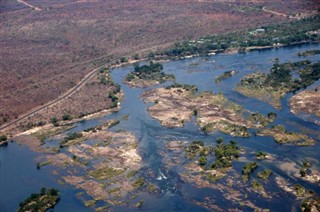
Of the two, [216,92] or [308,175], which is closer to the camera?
[308,175]

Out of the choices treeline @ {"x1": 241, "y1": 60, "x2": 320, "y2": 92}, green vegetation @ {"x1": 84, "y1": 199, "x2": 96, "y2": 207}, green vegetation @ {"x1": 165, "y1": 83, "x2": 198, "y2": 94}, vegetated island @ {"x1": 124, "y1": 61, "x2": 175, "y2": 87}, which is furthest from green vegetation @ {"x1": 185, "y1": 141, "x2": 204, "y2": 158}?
vegetated island @ {"x1": 124, "y1": 61, "x2": 175, "y2": 87}

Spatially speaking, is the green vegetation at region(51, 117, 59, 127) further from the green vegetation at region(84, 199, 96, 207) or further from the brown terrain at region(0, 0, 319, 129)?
the green vegetation at region(84, 199, 96, 207)

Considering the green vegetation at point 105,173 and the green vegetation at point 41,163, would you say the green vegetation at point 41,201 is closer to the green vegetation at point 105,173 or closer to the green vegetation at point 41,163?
the green vegetation at point 105,173

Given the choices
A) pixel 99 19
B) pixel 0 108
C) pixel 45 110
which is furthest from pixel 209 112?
pixel 99 19

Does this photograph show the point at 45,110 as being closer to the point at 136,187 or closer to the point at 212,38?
the point at 136,187

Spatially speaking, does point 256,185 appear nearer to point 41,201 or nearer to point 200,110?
point 200,110

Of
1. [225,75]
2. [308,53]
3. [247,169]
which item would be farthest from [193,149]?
[308,53]

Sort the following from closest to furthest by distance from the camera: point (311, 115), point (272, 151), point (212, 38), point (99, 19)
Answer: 1. point (272, 151)
2. point (311, 115)
3. point (212, 38)
4. point (99, 19)
